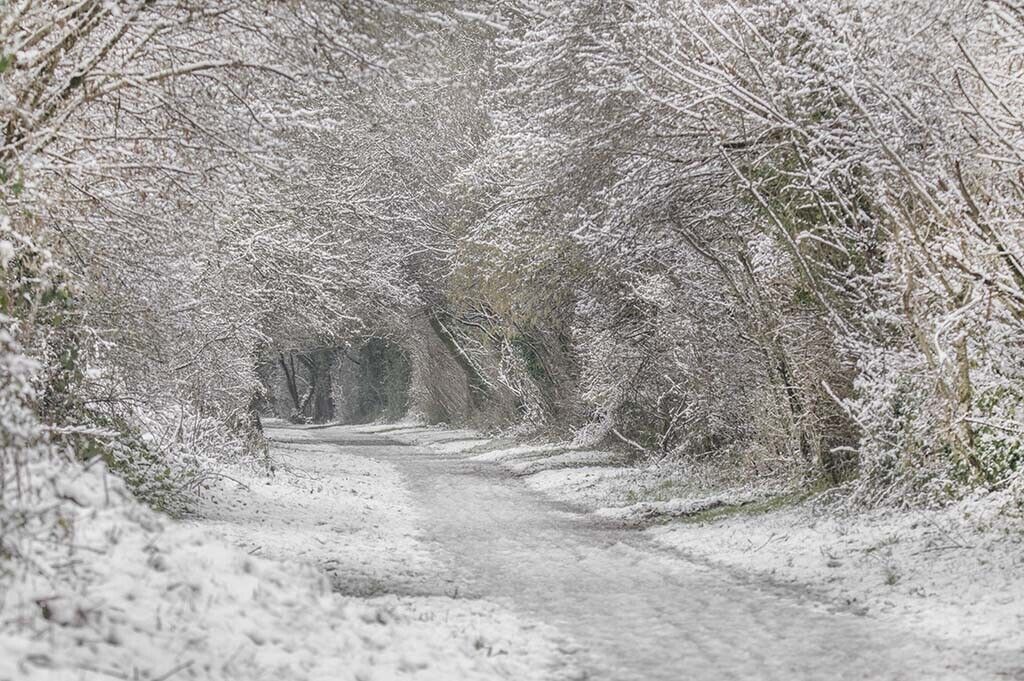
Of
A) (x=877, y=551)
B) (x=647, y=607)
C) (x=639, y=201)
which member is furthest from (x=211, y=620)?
(x=639, y=201)

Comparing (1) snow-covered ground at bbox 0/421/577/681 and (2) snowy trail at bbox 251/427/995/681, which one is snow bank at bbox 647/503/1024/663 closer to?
(2) snowy trail at bbox 251/427/995/681

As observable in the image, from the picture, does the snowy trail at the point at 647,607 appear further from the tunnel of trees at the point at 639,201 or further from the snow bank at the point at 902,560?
the tunnel of trees at the point at 639,201

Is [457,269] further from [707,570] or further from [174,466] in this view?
[707,570]

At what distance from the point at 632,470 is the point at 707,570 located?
1008cm

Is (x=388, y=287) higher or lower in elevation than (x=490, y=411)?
higher

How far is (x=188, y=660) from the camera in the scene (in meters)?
5.33

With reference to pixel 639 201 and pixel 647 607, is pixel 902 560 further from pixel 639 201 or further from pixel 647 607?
pixel 639 201

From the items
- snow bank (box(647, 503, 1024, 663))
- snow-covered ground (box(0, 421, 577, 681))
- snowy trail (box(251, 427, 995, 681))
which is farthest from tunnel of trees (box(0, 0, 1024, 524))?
snowy trail (box(251, 427, 995, 681))

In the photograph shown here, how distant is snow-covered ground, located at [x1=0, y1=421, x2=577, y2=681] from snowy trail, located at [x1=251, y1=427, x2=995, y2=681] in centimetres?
47

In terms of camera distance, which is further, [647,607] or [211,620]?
[647,607]

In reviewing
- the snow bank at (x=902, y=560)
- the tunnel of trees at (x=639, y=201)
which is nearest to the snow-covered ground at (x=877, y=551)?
the snow bank at (x=902, y=560)

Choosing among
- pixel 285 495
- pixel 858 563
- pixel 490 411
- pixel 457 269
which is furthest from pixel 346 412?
pixel 858 563

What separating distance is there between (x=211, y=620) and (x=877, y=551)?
6.87m

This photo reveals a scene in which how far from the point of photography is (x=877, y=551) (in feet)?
34.2
